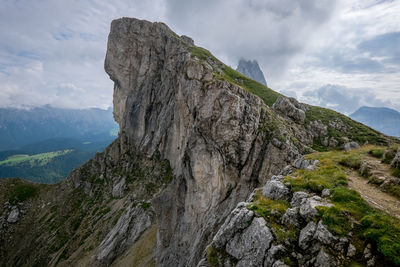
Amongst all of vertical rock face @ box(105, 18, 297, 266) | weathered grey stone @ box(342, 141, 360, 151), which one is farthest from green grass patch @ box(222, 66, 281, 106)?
weathered grey stone @ box(342, 141, 360, 151)

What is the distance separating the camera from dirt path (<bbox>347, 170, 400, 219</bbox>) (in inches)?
360

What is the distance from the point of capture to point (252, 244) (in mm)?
9945

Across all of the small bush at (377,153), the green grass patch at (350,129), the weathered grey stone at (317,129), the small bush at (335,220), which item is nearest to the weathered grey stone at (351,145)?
the green grass patch at (350,129)

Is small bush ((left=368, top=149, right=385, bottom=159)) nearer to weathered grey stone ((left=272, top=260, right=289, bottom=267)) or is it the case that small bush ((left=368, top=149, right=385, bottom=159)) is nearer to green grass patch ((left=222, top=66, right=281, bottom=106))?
weathered grey stone ((left=272, top=260, right=289, bottom=267))

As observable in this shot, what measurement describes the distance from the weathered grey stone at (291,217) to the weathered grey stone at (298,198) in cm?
96

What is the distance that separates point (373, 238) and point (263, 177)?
20.5 meters

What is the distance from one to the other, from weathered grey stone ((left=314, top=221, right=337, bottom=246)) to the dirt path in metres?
3.68

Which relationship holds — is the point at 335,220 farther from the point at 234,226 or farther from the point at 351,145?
the point at 351,145

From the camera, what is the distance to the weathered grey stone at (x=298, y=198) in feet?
36.2

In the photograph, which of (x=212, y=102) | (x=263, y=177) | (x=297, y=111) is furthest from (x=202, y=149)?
(x=297, y=111)

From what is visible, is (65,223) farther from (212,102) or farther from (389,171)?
(389,171)

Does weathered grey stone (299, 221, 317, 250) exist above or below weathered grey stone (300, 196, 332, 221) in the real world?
below

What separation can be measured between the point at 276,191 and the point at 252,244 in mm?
4455

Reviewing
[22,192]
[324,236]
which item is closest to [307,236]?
[324,236]
